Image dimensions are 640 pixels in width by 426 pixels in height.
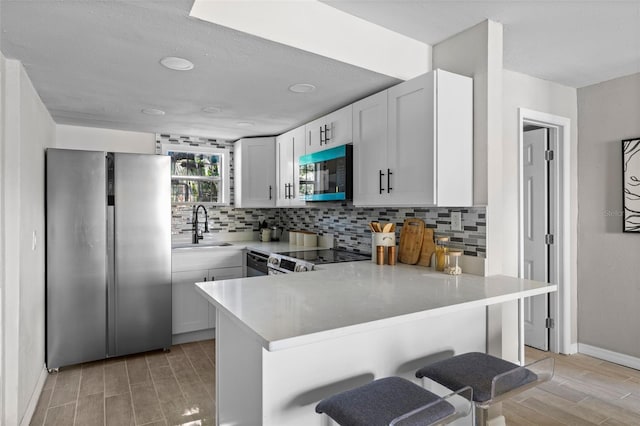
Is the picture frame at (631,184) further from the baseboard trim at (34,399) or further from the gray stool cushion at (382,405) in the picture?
the baseboard trim at (34,399)

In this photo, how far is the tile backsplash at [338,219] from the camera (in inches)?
93.1

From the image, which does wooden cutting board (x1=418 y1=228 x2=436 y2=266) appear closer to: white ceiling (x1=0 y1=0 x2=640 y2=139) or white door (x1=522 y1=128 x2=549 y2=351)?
white ceiling (x1=0 y1=0 x2=640 y2=139)

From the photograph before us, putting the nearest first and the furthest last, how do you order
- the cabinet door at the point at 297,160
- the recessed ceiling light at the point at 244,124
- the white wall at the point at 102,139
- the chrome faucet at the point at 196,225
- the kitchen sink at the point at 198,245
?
the cabinet door at the point at 297,160
the recessed ceiling light at the point at 244,124
the white wall at the point at 102,139
the kitchen sink at the point at 198,245
the chrome faucet at the point at 196,225

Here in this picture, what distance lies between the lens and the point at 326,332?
50.3 inches

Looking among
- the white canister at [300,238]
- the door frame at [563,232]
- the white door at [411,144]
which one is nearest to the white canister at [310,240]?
the white canister at [300,238]

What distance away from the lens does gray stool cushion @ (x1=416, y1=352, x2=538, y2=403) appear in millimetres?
1402

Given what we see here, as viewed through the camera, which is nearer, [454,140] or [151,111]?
[454,140]

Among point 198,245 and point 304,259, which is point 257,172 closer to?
point 198,245

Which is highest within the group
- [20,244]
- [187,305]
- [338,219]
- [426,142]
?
[426,142]

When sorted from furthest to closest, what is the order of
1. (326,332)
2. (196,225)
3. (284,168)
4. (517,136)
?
1. (196,225)
2. (284,168)
3. (517,136)
4. (326,332)

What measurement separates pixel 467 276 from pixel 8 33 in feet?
9.08

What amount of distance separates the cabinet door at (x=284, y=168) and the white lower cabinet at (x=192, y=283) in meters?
0.83

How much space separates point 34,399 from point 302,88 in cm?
278

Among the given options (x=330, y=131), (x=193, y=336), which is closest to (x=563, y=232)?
(x=330, y=131)
